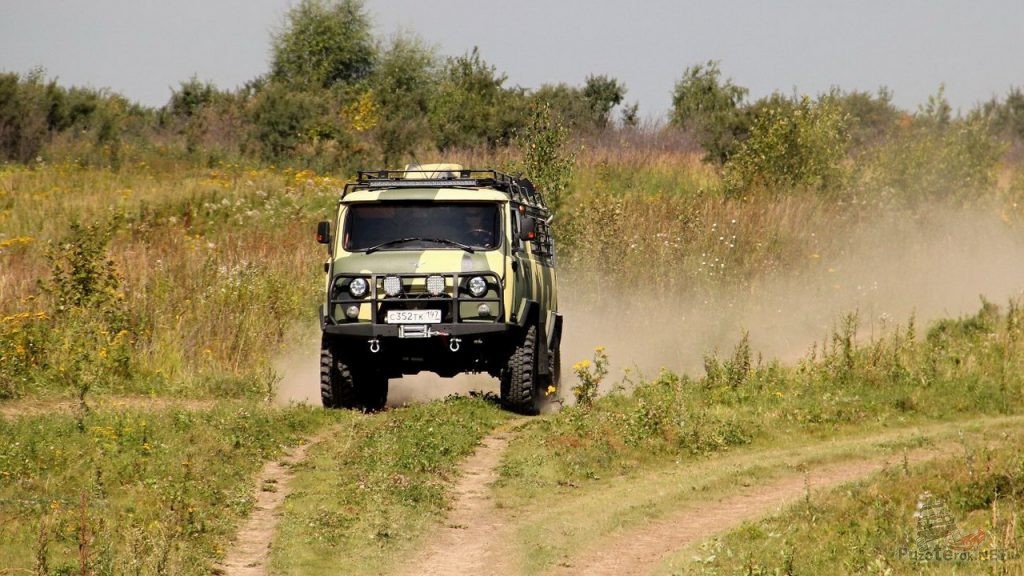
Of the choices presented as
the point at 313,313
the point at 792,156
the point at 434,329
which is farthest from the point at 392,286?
the point at 792,156

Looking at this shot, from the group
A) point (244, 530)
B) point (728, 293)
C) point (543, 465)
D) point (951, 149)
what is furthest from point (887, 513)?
point (951, 149)

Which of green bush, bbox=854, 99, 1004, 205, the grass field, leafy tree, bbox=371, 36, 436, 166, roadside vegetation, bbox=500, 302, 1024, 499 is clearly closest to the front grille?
the grass field

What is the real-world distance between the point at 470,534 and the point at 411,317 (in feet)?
17.2

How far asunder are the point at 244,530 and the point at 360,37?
62868mm

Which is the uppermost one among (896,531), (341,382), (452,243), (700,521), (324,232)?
(324,232)

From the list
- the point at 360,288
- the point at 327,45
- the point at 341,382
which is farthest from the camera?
the point at 327,45

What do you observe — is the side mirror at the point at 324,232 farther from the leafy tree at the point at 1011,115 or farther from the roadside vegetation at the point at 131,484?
the leafy tree at the point at 1011,115

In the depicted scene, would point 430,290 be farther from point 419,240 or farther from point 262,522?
point 262,522

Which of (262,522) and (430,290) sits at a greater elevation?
(430,290)

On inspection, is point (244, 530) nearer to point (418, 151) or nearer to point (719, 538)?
point (719, 538)

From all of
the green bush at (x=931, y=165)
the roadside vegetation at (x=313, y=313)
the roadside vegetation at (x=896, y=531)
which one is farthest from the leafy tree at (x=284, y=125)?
the roadside vegetation at (x=896, y=531)

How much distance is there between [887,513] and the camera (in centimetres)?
1052

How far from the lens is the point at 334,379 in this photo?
16328 millimetres

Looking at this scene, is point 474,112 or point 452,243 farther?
point 474,112
